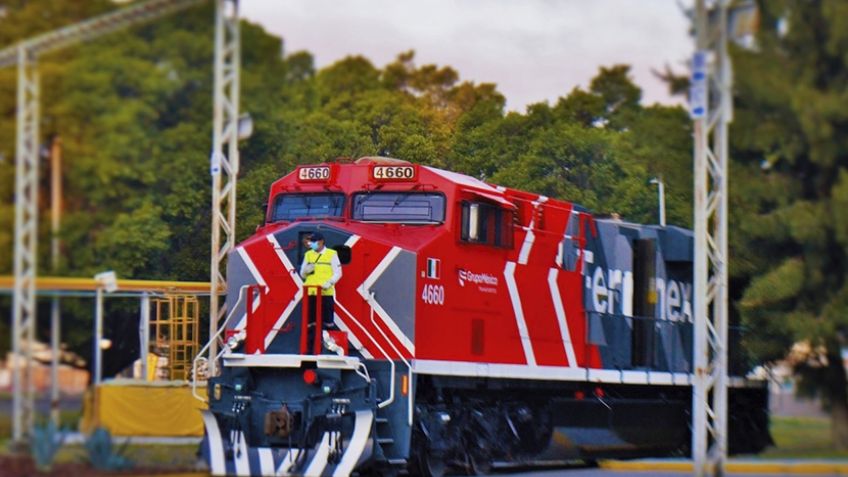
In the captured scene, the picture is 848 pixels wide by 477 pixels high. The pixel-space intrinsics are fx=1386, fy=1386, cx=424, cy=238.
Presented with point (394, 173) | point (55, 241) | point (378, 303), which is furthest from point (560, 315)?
point (55, 241)

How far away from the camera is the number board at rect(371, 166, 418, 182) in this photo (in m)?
18.3

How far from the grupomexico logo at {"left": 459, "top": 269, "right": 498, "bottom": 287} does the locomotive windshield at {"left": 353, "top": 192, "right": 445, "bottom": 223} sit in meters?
0.79

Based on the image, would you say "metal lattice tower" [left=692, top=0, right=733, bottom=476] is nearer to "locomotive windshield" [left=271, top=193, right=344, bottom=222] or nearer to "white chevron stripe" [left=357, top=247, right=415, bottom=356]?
"white chevron stripe" [left=357, top=247, right=415, bottom=356]

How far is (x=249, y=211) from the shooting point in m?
22.8

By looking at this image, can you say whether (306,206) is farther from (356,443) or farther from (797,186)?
(797,186)

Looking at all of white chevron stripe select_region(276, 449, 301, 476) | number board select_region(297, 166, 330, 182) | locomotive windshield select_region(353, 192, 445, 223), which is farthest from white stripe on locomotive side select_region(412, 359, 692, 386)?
number board select_region(297, 166, 330, 182)

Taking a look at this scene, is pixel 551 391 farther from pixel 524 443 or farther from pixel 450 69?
pixel 450 69

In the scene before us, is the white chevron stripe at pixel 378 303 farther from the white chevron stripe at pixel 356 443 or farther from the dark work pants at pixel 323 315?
the white chevron stripe at pixel 356 443

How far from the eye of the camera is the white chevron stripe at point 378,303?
1730 centimetres

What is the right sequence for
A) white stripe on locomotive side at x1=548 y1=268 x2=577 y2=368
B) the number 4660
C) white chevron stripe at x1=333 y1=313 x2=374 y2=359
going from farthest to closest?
white stripe on locomotive side at x1=548 y1=268 x2=577 y2=368, the number 4660, white chevron stripe at x1=333 y1=313 x2=374 y2=359

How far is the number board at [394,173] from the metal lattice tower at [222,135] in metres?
2.12

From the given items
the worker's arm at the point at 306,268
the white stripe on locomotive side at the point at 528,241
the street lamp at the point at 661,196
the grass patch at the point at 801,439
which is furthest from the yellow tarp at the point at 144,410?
the grass patch at the point at 801,439

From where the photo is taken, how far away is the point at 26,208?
1552 centimetres

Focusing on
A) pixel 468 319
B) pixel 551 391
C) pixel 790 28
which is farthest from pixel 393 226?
pixel 790 28
